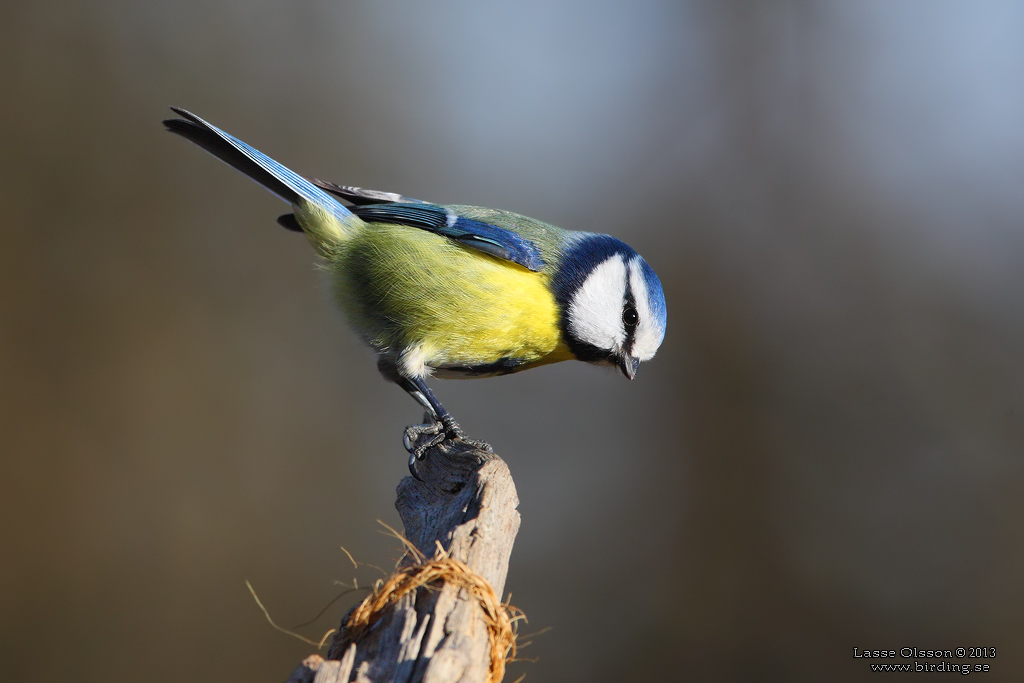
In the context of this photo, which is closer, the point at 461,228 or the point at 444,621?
the point at 444,621

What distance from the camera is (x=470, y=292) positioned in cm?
166

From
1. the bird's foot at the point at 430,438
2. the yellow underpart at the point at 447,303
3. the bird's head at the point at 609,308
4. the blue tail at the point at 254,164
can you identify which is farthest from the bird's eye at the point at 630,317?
the blue tail at the point at 254,164

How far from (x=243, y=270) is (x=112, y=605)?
169 cm

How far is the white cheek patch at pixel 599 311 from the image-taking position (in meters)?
1.68

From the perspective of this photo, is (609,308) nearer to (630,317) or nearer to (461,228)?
(630,317)

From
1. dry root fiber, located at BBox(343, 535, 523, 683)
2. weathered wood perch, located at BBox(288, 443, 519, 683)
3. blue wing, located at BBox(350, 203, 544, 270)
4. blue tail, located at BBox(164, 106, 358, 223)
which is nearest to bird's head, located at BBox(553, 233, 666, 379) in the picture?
blue wing, located at BBox(350, 203, 544, 270)

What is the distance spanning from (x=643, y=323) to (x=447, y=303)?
1.65 ft

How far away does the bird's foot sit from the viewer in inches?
62.3

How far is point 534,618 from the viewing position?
3.46 m

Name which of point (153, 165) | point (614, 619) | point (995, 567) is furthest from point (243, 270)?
point (995, 567)

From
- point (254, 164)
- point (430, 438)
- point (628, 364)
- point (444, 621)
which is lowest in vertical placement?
point (444, 621)

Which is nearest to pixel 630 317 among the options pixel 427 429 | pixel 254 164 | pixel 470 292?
pixel 470 292

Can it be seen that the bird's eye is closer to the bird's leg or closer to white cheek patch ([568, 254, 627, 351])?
white cheek patch ([568, 254, 627, 351])

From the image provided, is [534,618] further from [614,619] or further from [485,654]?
[485,654]
